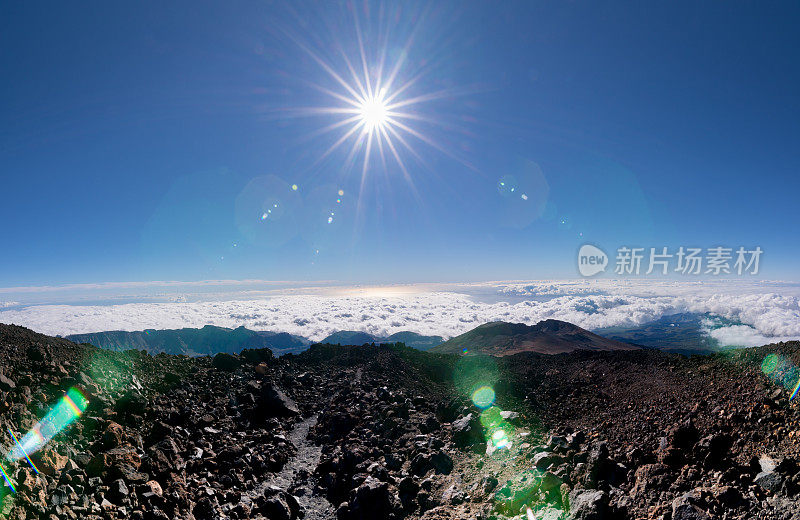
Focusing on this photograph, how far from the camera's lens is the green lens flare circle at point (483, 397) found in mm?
19228

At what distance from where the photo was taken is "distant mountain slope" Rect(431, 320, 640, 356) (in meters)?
162

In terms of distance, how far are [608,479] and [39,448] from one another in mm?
16385

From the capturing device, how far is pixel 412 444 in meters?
16.1

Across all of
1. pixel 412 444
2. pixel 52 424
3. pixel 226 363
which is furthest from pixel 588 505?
pixel 226 363

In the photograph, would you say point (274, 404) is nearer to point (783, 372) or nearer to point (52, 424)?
point (52, 424)

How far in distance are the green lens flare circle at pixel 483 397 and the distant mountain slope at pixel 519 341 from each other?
138m

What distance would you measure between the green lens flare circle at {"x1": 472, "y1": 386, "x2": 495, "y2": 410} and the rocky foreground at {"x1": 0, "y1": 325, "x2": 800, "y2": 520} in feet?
0.38

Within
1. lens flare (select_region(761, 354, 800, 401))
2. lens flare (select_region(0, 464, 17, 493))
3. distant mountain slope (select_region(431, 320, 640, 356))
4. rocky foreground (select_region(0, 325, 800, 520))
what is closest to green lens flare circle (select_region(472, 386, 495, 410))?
rocky foreground (select_region(0, 325, 800, 520))

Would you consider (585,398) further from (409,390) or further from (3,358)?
(3,358)

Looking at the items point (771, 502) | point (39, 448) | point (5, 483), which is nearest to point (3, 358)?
point (39, 448)

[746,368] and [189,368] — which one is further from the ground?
[746,368]

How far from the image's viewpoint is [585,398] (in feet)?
57.4

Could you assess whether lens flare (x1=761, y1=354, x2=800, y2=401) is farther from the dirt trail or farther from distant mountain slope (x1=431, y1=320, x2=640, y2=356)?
distant mountain slope (x1=431, y1=320, x2=640, y2=356)

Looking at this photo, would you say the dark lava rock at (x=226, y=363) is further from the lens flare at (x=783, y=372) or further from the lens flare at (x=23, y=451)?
the lens flare at (x=783, y=372)
